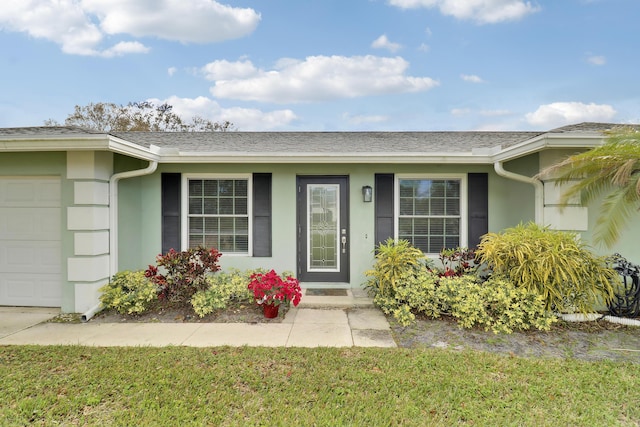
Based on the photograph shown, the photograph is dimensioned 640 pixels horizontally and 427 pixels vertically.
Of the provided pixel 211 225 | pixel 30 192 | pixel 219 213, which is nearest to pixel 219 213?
pixel 219 213

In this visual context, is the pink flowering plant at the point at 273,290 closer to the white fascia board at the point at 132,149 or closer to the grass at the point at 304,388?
the grass at the point at 304,388

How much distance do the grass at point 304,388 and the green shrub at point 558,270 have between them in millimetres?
1183

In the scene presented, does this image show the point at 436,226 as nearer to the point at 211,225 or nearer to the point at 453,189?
the point at 453,189

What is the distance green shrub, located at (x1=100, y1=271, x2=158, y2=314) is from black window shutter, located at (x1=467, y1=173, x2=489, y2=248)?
5711 millimetres

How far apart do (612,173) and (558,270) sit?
1.39 meters

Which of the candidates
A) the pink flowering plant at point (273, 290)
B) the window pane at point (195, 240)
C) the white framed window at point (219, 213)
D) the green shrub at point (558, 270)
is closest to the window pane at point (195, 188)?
the white framed window at point (219, 213)

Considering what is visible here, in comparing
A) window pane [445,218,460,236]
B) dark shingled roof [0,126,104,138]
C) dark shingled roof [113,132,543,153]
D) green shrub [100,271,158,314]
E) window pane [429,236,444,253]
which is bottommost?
green shrub [100,271,158,314]

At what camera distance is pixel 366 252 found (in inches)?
238

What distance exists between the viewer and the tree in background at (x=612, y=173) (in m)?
3.80

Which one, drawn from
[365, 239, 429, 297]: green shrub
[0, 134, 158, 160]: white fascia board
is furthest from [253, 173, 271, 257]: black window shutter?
[0, 134, 158, 160]: white fascia board

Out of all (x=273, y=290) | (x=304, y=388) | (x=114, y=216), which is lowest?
(x=304, y=388)

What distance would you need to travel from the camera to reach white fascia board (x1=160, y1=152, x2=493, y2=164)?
557cm

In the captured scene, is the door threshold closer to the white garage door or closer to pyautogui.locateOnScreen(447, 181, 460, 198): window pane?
pyautogui.locateOnScreen(447, 181, 460, 198): window pane

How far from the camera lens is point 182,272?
16.4 feet
